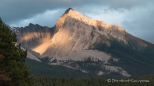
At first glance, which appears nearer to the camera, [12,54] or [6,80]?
[6,80]

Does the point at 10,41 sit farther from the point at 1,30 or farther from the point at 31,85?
the point at 31,85

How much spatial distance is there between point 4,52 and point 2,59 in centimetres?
91

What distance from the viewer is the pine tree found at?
29.5 m

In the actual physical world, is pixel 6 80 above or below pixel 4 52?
below

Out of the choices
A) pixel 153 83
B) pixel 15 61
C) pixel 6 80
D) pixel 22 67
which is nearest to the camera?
pixel 6 80

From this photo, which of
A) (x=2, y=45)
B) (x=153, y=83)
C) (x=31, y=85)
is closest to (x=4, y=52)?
(x=2, y=45)

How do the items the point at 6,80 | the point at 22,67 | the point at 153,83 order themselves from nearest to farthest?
the point at 6,80 → the point at 22,67 → the point at 153,83

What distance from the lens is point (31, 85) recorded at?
113 ft

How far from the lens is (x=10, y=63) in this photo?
30.2m

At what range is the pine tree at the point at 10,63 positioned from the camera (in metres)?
29.5

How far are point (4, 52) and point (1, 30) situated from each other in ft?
8.94

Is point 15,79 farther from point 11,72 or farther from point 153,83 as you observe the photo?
point 153,83

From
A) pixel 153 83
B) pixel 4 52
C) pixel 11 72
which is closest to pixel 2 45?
pixel 4 52

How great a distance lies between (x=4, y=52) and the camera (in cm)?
3066
